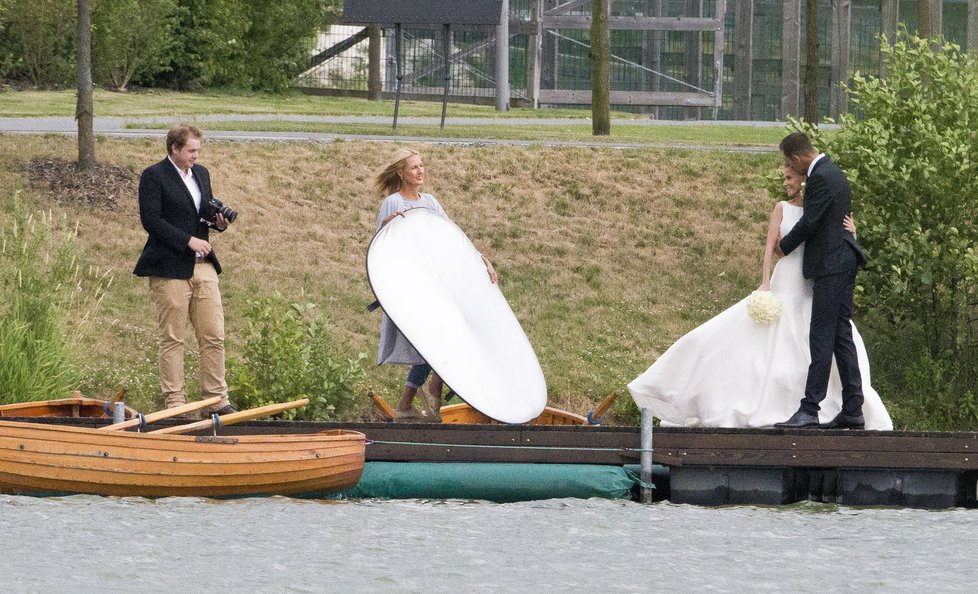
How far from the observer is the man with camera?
1256cm

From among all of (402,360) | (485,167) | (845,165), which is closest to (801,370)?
(402,360)

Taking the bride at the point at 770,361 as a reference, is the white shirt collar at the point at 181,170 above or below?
above

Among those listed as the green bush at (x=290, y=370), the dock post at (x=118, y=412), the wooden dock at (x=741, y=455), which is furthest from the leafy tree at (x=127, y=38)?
the wooden dock at (x=741, y=455)

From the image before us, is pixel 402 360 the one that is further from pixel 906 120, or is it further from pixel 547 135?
pixel 547 135

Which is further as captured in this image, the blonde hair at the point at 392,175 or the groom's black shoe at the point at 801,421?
the blonde hair at the point at 392,175

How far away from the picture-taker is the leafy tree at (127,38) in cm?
3303

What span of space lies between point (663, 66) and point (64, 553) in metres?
28.1

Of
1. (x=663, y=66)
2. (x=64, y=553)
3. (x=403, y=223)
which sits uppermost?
(x=663, y=66)

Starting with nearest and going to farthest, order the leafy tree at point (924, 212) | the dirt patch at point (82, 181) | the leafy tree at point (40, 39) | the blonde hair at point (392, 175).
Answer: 1. the blonde hair at point (392, 175)
2. the leafy tree at point (924, 212)
3. the dirt patch at point (82, 181)
4. the leafy tree at point (40, 39)

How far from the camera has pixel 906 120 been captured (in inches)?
637

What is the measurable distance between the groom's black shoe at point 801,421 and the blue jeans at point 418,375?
246 centimetres

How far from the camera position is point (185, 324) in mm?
12953

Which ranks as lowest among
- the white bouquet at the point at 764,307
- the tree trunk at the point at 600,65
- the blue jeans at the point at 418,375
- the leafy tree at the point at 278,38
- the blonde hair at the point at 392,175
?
the blue jeans at the point at 418,375

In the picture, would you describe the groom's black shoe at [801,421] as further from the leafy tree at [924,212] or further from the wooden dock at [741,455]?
the leafy tree at [924,212]
